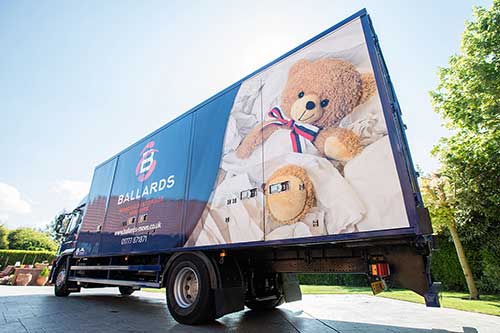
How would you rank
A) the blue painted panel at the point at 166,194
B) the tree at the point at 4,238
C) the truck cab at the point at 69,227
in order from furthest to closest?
the tree at the point at 4,238, the truck cab at the point at 69,227, the blue painted panel at the point at 166,194

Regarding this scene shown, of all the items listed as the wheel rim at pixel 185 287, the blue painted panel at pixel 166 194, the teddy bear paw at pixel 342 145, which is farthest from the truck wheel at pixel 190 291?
the teddy bear paw at pixel 342 145

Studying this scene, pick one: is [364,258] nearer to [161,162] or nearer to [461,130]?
[161,162]

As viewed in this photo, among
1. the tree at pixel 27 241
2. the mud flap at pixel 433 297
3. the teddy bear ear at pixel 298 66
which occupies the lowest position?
the mud flap at pixel 433 297

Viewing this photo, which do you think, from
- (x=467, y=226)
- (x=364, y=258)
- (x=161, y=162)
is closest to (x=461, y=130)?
(x=467, y=226)

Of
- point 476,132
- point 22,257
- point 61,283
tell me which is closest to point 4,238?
point 22,257

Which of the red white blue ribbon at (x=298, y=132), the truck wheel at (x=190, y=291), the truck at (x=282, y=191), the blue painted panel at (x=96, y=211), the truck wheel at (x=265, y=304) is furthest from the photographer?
the blue painted panel at (x=96, y=211)

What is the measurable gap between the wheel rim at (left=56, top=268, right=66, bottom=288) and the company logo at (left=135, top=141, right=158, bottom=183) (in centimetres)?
471

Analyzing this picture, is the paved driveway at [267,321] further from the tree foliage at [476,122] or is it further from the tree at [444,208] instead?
the tree foliage at [476,122]

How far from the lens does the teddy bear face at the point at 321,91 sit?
9.74 feet

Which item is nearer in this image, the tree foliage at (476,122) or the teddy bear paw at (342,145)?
the teddy bear paw at (342,145)

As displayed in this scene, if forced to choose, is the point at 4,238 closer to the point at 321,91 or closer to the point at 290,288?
the point at 290,288

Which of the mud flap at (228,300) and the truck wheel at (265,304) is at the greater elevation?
the mud flap at (228,300)

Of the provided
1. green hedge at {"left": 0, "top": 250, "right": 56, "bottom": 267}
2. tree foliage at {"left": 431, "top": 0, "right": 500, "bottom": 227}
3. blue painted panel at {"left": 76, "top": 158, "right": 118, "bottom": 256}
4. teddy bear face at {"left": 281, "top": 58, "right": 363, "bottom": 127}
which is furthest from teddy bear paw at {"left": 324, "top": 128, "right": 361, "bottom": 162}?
green hedge at {"left": 0, "top": 250, "right": 56, "bottom": 267}

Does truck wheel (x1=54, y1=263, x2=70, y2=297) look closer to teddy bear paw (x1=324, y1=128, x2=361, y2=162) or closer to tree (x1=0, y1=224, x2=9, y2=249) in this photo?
teddy bear paw (x1=324, y1=128, x2=361, y2=162)
